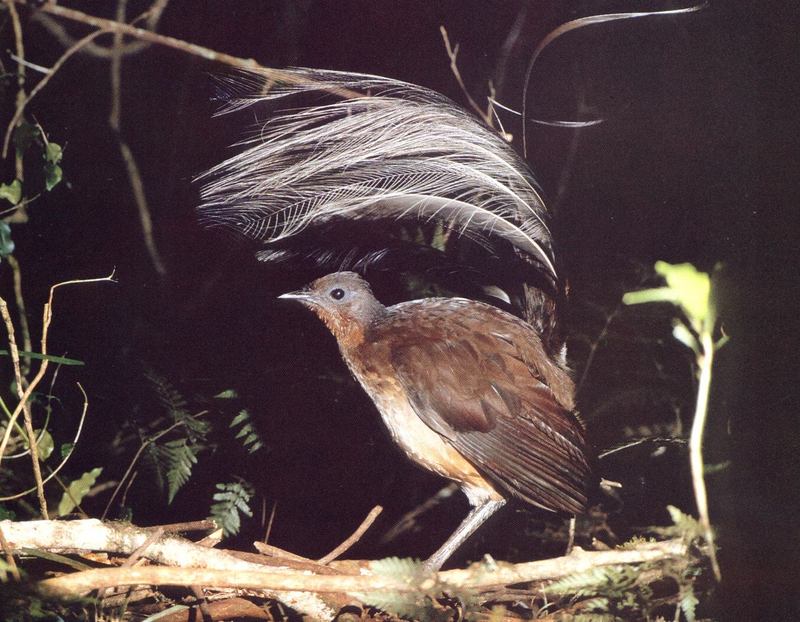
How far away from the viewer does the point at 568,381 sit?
2.01 metres

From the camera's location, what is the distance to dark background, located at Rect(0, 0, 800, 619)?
5.06 ft

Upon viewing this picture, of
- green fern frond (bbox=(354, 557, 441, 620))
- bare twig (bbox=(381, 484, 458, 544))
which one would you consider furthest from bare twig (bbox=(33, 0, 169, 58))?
bare twig (bbox=(381, 484, 458, 544))

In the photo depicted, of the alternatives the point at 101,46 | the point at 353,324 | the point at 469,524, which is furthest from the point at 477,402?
the point at 101,46

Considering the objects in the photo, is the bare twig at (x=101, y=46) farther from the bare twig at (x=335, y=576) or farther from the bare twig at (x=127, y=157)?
the bare twig at (x=335, y=576)

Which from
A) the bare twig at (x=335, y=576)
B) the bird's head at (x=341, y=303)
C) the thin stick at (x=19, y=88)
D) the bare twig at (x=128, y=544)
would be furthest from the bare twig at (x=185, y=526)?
the thin stick at (x=19, y=88)

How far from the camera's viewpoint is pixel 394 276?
2291 millimetres

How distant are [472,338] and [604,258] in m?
0.55

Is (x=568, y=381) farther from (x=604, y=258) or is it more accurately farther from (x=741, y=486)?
(x=741, y=486)

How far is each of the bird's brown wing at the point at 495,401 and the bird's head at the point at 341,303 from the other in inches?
5.1

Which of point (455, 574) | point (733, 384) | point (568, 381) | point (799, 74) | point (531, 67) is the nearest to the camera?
point (799, 74)

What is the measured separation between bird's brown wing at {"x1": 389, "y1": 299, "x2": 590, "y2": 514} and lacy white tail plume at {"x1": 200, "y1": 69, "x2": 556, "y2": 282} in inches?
10.4

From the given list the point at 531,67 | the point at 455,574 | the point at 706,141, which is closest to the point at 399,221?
the point at 531,67

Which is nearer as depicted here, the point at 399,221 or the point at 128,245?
the point at 399,221

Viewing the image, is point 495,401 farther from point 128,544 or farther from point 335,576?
point 128,544
